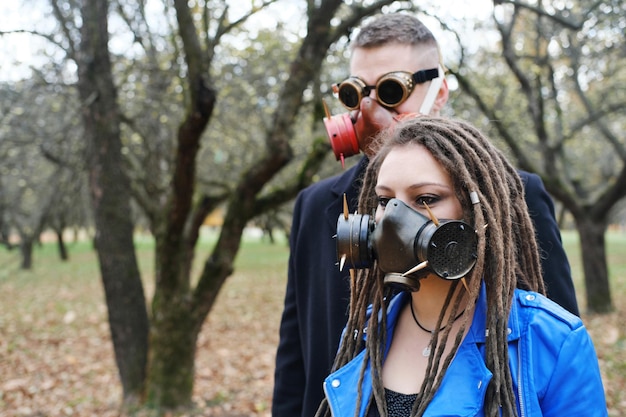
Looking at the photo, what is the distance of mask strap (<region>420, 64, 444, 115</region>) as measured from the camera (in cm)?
205

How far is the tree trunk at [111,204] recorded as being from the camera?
559cm

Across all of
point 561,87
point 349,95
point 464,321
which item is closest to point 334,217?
point 349,95

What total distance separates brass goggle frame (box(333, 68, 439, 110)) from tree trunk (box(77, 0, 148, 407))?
13.1ft

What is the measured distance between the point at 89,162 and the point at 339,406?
15.8 ft

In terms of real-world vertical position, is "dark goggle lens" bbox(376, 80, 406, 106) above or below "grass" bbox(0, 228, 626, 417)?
above

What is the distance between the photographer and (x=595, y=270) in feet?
34.3

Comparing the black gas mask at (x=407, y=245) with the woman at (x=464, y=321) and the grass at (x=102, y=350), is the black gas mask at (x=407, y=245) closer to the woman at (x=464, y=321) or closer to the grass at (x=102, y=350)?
the woman at (x=464, y=321)

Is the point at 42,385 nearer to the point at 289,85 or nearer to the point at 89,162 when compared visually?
the point at 89,162

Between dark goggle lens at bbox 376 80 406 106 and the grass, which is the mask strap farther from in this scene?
the grass

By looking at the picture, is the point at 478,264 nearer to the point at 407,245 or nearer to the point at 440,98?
the point at 407,245

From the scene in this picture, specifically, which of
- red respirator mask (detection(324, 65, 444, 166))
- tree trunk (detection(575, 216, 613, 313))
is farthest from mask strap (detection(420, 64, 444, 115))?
tree trunk (detection(575, 216, 613, 313))

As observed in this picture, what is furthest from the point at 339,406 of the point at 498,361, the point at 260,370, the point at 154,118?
the point at 154,118

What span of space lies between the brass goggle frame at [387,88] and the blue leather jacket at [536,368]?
0.83 meters

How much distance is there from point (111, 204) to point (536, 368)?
5.09 meters
